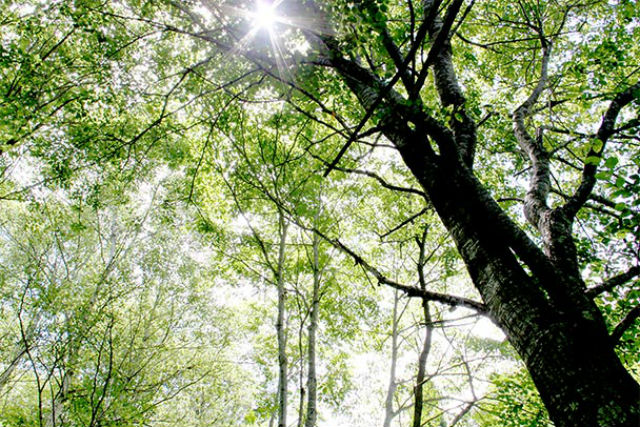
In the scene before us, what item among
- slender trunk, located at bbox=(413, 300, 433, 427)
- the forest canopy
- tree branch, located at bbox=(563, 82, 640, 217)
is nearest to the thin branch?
the forest canopy

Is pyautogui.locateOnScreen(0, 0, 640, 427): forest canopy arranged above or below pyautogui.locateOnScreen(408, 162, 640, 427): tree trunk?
above

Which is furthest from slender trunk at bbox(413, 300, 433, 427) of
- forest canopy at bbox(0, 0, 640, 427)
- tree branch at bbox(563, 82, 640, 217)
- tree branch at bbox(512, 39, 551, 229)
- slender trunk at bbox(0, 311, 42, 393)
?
slender trunk at bbox(0, 311, 42, 393)

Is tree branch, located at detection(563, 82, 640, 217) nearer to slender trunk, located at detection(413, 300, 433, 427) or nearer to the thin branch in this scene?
the thin branch

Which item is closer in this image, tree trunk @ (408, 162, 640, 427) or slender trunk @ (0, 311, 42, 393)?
tree trunk @ (408, 162, 640, 427)

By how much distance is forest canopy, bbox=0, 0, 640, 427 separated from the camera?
6.81 ft

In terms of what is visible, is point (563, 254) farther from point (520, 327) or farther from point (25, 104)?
point (25, 104)

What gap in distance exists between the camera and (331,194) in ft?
30.5

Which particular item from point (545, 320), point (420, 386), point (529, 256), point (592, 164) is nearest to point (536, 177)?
point (592, 164)

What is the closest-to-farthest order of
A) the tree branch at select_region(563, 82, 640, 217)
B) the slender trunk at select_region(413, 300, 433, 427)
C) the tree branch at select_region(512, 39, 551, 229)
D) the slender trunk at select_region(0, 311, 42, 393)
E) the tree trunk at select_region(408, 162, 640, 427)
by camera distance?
the tree trunk at select_region(408, 162, 640, 427), the tree branch at select_region(563, 82, 640, 217), the tree branch at select_region(512, 39, 551, 229), the slender trunk at select_region(413, 300, 433, 427), the slender trunk at select_region(0, 311, 42, 393)

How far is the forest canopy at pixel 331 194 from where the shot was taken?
2.07 m

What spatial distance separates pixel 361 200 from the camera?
927 cm

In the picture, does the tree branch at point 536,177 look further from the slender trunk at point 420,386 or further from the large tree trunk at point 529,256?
the slender trunk at point 420,386

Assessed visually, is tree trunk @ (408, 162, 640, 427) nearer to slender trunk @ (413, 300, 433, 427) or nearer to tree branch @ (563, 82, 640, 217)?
tree branch @ (563, 82, 640, 217)

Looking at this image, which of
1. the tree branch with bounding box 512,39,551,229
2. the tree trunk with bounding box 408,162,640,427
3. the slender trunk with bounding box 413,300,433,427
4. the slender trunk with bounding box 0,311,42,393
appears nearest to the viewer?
the tree trunk with bounding box 408,162,640,427
